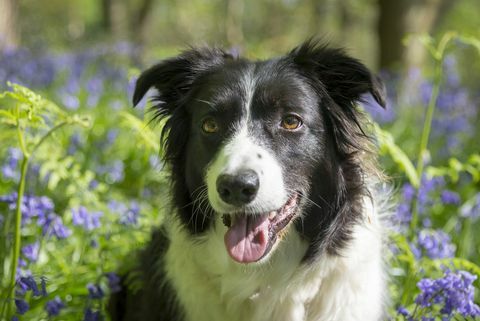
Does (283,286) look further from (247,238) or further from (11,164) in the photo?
(11,164)

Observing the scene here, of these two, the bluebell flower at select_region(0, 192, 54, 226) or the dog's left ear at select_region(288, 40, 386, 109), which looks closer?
the dog's left ear at select_region(288, 40, 386, 109)

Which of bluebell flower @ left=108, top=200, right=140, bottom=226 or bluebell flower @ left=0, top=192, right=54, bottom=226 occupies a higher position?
bluebell flower @ left=0, top=192, right=54, bottom=226

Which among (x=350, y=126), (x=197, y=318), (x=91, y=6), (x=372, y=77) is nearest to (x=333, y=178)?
(x=350, y=126)

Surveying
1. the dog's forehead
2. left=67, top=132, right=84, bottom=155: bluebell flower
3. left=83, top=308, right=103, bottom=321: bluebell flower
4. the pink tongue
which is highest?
the dog's forehead

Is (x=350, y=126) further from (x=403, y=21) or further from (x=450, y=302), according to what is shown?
(x=403, y=21)

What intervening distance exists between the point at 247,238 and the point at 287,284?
16.7 inches

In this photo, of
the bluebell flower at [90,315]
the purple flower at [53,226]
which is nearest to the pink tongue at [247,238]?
the bluebell flower at [90,315]

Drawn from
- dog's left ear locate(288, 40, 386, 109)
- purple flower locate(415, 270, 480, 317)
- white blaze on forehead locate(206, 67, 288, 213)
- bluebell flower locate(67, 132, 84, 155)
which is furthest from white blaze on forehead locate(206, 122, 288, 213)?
bluebell flower locate(67, 132, 84, 155)

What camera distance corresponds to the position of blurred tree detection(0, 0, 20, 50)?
8.03 m

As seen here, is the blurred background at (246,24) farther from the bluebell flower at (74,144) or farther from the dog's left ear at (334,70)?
the bluebell flower at (74,144)

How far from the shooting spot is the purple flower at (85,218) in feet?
12.8

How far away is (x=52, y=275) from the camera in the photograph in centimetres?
406

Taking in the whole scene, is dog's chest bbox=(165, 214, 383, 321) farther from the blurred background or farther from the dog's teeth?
the blurred background

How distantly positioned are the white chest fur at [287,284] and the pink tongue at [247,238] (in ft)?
0.82
